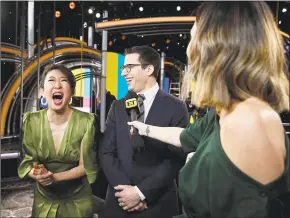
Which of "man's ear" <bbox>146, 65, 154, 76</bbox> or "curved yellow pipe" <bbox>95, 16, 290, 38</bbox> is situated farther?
"curved yellow pipe" <bbox>95, 16, 290, 38</bbox>

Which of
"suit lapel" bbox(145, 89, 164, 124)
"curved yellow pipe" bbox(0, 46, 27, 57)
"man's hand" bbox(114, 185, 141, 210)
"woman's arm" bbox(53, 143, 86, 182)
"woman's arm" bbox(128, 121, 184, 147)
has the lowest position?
"man's hand" bbox(114, 185, 141, 210)

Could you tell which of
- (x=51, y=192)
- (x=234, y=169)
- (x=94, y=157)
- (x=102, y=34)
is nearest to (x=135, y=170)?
(x=94, y=157)

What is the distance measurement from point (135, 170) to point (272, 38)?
1290mm

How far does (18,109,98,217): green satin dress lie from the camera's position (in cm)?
210

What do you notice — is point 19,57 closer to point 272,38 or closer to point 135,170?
point 135,170

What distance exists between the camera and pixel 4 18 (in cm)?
218

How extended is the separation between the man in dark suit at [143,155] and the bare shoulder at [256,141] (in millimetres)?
1058

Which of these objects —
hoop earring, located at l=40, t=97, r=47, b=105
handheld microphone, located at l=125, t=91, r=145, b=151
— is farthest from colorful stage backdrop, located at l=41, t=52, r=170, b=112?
handheld microphone, located at l=125, t=91, r=145, b=151

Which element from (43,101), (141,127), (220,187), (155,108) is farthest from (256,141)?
(43,101)

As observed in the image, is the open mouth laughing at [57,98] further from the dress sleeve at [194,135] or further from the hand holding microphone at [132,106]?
the dress sleeve at [194,135]

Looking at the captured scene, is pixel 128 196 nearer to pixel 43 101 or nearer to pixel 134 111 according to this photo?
pixel 134 111

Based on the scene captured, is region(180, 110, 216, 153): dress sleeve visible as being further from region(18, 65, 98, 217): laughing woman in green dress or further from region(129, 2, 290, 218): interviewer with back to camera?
region(18, 65, 98, 217): laughing woman in green dress

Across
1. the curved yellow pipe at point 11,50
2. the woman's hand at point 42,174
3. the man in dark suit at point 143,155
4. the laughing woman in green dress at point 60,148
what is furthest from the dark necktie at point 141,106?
the curved yellow pipe at point 11,50

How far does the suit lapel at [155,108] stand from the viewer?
1.99m
